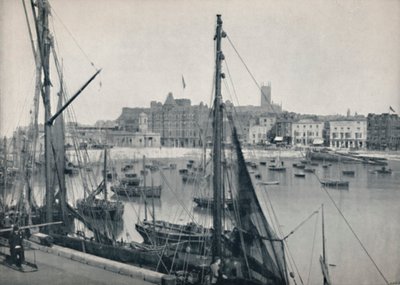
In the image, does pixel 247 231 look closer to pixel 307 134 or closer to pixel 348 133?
pixel 348 133

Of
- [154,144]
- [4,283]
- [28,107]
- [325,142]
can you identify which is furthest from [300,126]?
[4,283]

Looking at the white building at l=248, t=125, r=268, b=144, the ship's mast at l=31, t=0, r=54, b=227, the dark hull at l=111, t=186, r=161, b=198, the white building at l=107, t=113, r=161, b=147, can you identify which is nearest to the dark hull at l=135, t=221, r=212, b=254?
the ship's mast at l=31, t=0, r=54, b=227

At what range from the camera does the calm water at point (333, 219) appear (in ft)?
38.1

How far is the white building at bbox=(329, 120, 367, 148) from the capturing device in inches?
1593

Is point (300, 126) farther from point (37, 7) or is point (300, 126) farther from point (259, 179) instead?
point (37, 7)

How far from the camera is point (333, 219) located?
58.3 ft

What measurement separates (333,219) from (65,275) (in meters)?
13.8

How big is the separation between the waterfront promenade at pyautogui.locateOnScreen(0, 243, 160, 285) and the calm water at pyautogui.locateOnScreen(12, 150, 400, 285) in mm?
2685

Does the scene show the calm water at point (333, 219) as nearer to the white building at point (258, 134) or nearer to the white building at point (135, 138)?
the white building at point (135, 138)

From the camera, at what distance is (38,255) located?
7184 mm

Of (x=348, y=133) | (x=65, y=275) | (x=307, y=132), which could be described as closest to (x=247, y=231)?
(x=65, y=275)

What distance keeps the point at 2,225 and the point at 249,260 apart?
5511mm

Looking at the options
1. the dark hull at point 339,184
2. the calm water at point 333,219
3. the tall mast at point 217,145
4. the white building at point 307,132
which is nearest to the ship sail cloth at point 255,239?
the tall mast at point 217,145

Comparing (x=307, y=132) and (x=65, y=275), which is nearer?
(x=65, y=275)
